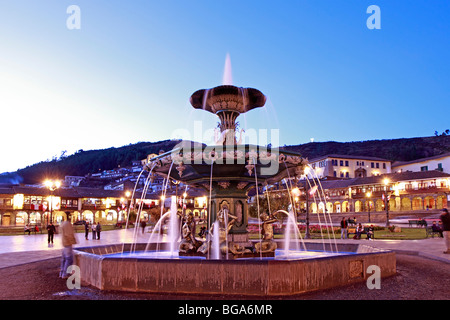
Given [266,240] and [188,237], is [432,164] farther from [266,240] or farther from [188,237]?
[188,237]

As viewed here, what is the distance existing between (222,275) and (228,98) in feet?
17.8

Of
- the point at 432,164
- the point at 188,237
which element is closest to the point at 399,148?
Result: the point at 432,164

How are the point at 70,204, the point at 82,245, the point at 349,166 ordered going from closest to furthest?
the point at 82,245, the point at 70,204, the point at 349,166

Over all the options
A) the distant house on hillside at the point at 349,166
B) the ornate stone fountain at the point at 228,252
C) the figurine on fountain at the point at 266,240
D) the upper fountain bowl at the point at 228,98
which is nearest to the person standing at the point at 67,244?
the ornate stone fountain at the point at 228,252

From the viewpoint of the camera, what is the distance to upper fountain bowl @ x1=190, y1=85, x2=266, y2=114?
9.86m

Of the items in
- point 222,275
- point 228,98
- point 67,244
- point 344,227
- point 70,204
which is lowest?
point 70,204

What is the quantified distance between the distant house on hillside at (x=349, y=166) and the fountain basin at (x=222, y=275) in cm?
9533

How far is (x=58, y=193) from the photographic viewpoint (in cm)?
7200

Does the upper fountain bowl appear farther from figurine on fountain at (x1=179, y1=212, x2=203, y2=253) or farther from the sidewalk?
the sidewalk

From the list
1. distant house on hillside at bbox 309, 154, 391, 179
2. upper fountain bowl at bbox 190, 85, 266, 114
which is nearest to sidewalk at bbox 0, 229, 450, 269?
upper fountain bowl at bbox 190, 85, 266, 114

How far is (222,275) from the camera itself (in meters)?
6.12
